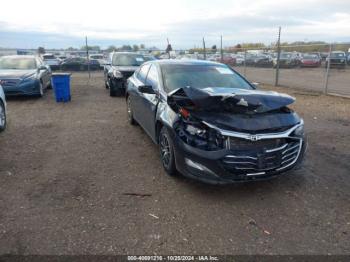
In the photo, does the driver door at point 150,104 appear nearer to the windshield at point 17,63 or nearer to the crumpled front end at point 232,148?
the crumpled front end at point 232,148

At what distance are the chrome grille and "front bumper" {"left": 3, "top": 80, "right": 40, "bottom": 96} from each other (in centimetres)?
907

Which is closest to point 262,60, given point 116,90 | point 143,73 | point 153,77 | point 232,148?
point 116,90

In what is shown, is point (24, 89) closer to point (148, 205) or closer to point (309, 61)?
point (148, 205)

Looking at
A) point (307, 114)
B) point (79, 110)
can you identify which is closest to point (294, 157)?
point (307, 114)

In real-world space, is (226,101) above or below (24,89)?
above

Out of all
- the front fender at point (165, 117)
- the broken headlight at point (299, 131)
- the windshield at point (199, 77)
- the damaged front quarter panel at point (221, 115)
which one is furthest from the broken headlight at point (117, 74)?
the broken headlight at point (299, 131)

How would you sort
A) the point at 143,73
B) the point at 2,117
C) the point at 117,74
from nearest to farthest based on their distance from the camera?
the point at 143,73 < the point at 2,117 < the point at 117,74

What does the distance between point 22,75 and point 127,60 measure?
383 cm

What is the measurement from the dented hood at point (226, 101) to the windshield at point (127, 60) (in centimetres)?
863

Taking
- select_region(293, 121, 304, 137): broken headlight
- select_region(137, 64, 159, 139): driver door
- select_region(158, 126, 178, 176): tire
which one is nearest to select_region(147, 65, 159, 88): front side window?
select_region(137, 64, 159, 139): driver door

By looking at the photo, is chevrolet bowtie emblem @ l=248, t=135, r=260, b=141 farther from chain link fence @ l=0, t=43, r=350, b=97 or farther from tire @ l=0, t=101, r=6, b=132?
chain link fence @ l=0, t=43, r=350, b=97

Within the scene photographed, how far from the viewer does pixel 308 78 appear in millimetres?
17375

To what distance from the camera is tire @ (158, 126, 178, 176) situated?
4309 mm

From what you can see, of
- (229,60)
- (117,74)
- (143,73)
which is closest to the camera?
(143,73)
